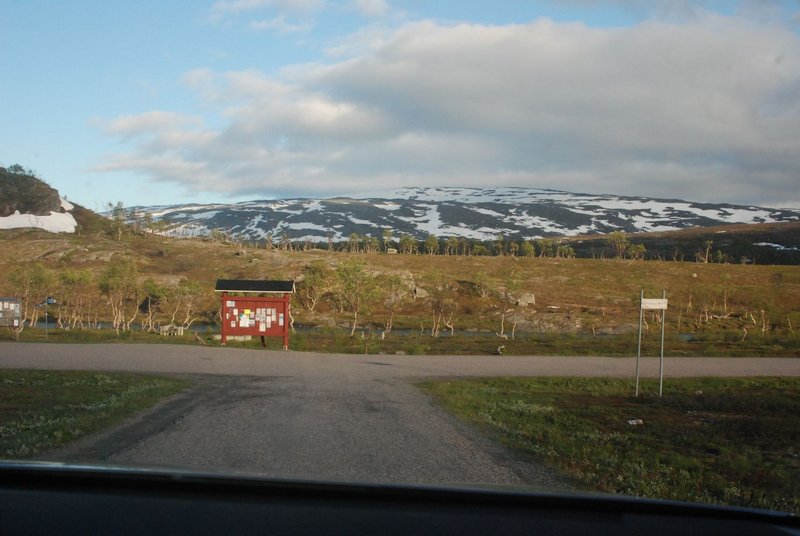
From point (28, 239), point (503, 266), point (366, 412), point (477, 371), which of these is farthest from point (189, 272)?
point (366, 412)

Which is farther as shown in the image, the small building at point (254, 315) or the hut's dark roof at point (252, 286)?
the hut's dark roof at point (252, 286)

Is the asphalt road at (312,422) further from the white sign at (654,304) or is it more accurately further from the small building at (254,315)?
the small building at (254,315)

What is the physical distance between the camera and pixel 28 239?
4026 inches

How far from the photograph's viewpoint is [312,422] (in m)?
11.5

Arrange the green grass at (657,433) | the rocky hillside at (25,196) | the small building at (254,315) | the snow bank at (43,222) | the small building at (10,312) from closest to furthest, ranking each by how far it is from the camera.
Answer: the green grass at (657,433)
the small building at (254,315)
the small building at (10,312)
the snow bank at (43,222)
the rocky hillside at (25,196)

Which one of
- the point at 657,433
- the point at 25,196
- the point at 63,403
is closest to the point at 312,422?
the point at 63,403

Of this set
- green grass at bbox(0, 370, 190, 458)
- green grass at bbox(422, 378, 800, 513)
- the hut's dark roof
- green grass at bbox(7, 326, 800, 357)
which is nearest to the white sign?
green grass at bbox(422, 378, 800, 513)

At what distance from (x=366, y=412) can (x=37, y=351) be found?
62.8 feet

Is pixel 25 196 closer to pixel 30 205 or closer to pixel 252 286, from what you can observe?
pixel 30 205

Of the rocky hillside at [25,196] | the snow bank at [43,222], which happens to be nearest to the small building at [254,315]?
the snow bank at [43,222]

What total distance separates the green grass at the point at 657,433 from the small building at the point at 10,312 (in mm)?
26610

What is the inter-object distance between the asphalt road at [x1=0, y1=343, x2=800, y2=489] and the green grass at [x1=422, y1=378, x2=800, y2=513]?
2.36 ft

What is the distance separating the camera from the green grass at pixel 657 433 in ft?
25.6

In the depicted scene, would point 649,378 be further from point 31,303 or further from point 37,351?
point 31,303
